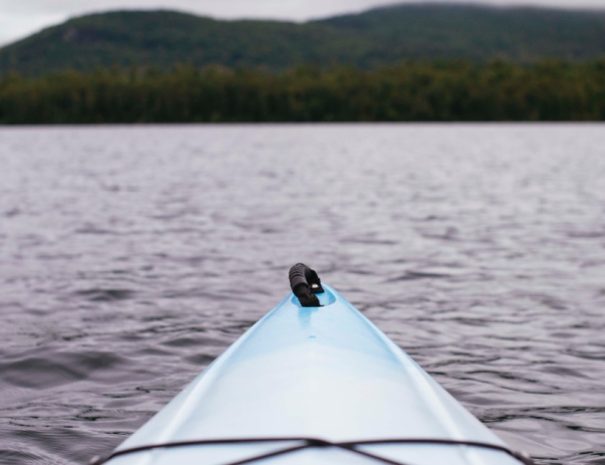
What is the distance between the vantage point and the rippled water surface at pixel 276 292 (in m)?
6.32

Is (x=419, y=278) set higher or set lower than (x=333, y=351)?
lower

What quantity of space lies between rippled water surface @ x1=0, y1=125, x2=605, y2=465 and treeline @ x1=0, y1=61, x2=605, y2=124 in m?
83.4

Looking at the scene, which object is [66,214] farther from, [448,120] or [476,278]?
[448,120]

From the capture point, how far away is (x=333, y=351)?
4344 mm

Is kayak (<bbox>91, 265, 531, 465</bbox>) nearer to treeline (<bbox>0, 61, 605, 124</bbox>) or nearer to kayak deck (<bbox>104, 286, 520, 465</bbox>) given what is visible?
kayak deck (<bbox>104, 286, 520, 465</bbox>)

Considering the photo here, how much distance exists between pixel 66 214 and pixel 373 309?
37.6 feet

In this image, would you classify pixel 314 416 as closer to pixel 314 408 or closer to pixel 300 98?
pixel 314 408

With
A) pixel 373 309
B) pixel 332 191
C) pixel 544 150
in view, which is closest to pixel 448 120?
pixel 544 150

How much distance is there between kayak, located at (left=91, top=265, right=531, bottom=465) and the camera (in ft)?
10.8

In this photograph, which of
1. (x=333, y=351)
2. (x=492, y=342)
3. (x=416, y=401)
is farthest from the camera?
(x=492, y=342)

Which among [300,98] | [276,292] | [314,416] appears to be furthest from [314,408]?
[300,98]

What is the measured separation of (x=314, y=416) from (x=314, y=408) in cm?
8

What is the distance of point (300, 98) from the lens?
110 m

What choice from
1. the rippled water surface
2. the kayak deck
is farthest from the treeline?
the kayak deck
